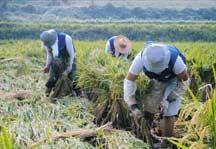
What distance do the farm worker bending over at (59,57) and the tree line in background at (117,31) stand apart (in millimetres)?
25071

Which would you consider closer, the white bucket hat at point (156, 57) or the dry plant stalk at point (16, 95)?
the white bucket hat at point (156, 57)

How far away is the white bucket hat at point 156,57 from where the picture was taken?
4730mm

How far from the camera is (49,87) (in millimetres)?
7195

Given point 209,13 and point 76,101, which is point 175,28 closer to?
point 209,13

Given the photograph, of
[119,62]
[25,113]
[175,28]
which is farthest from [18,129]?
[175,28]

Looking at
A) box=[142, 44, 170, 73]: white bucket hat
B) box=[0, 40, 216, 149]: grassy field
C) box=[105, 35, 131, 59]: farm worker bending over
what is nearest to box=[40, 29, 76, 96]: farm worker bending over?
box=[0, 40, 216, 149]: grassy field

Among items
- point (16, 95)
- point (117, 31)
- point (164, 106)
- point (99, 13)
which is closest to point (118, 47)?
point (16, 95)

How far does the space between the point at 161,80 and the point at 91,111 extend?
52.9 inches

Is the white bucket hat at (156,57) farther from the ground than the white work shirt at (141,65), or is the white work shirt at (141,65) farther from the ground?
the white bucket hat at (156,57)

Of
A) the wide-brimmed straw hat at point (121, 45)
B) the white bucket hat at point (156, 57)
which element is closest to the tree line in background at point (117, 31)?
Result: the wide-brimmed straw hat at point (121, 45)

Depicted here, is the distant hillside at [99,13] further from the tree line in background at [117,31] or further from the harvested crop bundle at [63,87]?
the harvested crop bundle at [63,87]

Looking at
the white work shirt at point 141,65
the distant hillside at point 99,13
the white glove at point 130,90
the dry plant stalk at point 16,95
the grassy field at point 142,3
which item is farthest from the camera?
the grassy field at point 142,3

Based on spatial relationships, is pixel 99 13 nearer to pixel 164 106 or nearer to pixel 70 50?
pixel 70 50

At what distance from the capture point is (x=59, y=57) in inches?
278
